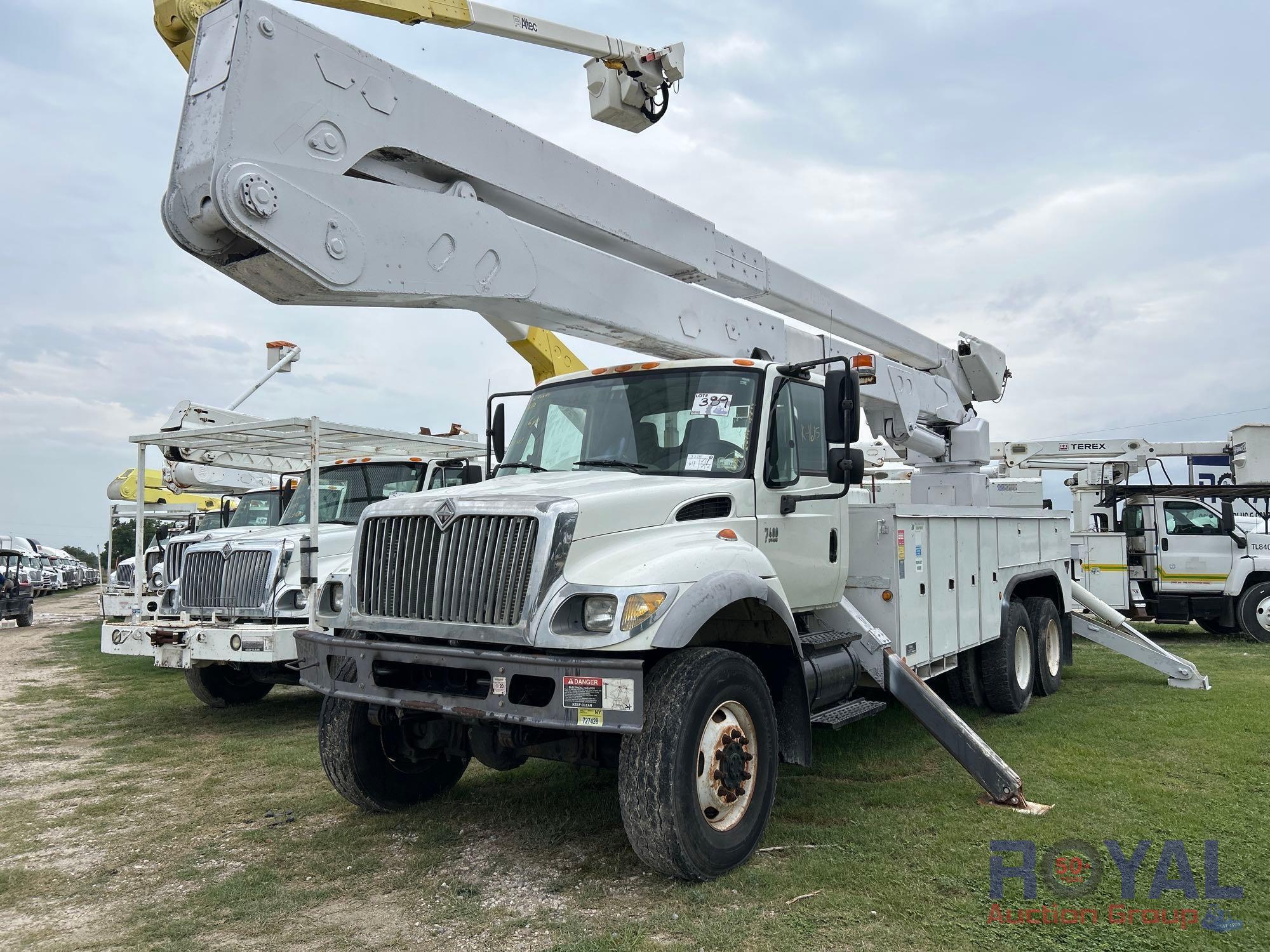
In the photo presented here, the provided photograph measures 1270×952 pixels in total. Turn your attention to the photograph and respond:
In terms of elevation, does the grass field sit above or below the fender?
below

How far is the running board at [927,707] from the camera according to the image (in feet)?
17.9

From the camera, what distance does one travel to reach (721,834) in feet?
14.5

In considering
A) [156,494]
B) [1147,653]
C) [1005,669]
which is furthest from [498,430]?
[156,494]

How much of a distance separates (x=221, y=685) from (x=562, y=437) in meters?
6.01

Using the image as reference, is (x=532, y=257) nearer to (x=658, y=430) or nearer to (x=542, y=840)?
(x=658, y=430)

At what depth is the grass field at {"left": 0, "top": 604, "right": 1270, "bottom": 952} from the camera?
3.96 metres

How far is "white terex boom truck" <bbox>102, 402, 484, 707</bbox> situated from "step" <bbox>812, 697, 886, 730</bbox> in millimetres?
2795

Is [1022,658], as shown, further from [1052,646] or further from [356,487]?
[356,487]

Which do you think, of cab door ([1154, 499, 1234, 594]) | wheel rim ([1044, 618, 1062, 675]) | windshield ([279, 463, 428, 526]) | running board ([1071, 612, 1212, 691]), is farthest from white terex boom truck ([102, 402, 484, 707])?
cab door ([1154, 499, 1234, 594])

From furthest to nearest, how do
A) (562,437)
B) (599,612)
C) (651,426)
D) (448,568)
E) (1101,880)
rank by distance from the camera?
(562,437) < (651,426) < (448,568) < (1101,880) < (599,612)

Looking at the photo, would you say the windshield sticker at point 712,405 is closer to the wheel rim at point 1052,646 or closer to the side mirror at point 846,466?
the side mirror at point 846,466

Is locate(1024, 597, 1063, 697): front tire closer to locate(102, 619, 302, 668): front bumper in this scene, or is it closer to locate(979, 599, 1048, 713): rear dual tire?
locate(979, 599, 1048, 713): rear dual tire

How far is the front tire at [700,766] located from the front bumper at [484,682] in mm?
293

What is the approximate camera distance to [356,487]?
9969mm
